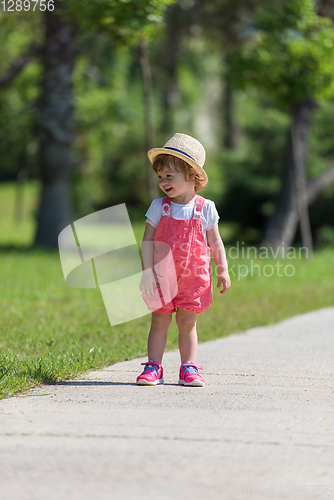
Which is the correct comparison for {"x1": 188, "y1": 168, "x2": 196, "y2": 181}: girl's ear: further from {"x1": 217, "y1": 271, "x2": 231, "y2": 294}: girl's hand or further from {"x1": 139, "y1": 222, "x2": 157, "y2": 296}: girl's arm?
{"x1": 217, "y1": 271, "x2": 231, "y2": 294}: girl's hand

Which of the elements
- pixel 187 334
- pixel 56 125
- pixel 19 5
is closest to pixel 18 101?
pixel 19 5

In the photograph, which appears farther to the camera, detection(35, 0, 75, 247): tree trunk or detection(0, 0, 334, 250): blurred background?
detection(35, 0, 75, 247): tree trunk

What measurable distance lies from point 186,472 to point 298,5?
Result: 11.6 m

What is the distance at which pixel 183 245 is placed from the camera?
13.1ft

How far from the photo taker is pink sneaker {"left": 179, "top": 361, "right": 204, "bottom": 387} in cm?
391

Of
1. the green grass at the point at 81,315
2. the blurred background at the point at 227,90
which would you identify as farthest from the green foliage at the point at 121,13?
the green grass at the point at 81,315

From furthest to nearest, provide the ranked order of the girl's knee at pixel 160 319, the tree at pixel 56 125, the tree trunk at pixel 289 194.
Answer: the tree trunk at pixel 289 194 → the tree at pixel 56 125 → the girl's knee at pixel 160 319

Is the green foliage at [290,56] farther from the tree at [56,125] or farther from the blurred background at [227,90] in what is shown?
the tree at [56,125]

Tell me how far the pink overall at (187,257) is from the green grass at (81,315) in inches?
33.4

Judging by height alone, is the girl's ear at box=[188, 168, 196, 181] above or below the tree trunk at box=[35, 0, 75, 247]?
below

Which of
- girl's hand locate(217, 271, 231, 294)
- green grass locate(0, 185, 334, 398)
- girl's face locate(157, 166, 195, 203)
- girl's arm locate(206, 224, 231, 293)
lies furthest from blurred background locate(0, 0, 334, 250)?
girl's hand locate(217, 271, 231, 294)

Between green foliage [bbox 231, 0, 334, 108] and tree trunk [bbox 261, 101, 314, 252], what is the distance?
521mm

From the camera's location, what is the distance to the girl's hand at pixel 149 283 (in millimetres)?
4000

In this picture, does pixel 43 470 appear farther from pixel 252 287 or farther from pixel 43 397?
pixel 252 287
